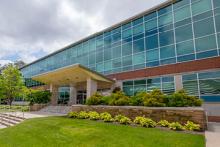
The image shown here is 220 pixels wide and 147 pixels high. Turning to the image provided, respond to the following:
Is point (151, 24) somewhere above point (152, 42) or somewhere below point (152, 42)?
above

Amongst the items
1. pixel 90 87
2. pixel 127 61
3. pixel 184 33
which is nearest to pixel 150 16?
pixel 184 33

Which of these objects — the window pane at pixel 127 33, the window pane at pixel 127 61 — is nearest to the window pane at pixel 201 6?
the window pane at pixel 127 33

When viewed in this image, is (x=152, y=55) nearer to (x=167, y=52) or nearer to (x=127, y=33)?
(x=167, y=52)

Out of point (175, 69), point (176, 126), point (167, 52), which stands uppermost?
point (167, 52)

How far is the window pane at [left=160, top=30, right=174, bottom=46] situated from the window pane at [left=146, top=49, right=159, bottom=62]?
1.17m

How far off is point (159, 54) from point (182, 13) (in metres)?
5.21

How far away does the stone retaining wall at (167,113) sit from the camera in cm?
1030

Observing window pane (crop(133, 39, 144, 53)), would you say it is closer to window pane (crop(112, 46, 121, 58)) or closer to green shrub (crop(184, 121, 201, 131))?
window pane (crop(112, 46, 121, 58))

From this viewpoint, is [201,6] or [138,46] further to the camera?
[138,46]

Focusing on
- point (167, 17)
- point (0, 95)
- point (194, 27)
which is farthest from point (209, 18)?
point (0, 95)

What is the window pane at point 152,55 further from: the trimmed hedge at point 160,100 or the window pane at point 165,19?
the trimmed hedge at point 160,100

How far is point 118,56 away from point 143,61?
4526 millimetres

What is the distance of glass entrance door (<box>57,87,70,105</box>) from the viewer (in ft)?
110

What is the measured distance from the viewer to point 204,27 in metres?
18.3
